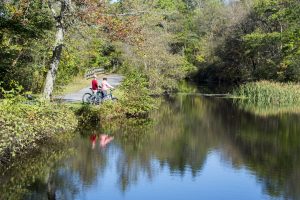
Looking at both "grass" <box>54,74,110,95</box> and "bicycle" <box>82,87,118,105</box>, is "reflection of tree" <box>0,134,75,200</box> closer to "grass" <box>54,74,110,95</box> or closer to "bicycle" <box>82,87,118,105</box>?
"bicycle" <box>82,87,118,105</box>

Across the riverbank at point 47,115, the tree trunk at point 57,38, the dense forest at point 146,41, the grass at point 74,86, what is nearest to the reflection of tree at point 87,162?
the riverbank at point 47,115

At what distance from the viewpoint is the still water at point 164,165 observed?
13.0m

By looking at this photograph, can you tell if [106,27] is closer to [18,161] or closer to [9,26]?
[9,26]

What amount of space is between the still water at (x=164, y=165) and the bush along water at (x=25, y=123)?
0.61 meters

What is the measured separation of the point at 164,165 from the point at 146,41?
23797mm

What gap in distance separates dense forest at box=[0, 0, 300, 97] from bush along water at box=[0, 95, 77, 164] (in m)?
2.10

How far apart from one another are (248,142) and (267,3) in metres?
32.0

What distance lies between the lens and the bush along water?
527 inches

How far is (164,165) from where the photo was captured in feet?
53.2

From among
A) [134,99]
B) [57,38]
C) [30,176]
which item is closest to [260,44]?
[134,99]

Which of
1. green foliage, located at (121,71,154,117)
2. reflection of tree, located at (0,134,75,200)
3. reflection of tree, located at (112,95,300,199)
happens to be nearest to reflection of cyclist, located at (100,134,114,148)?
reflection of tree, located at (112,95,300,199)

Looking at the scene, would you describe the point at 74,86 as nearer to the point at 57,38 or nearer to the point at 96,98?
the point at 96,98

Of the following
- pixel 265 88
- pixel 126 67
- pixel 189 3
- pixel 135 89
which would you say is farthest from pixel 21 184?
pixel 189 3

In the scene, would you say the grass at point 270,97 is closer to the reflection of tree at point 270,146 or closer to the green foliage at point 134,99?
the reflection of tree at point 270,146
